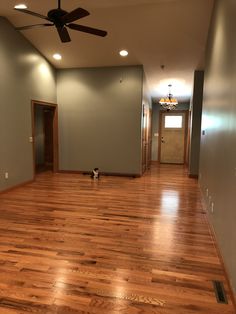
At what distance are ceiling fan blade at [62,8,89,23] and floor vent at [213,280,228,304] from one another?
320cm

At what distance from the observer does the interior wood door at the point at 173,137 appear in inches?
386

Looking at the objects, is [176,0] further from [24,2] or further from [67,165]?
[67,165]

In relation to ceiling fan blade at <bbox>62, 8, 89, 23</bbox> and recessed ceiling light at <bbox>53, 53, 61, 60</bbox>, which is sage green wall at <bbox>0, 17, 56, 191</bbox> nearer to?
recessed ceiling light at <bbox>53, 53, 61, 60</bbox>

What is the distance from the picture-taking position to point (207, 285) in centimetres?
198

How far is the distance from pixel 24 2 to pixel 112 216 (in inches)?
148

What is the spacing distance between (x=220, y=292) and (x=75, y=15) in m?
3.32

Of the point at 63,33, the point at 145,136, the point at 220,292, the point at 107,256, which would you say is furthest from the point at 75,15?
the point at 145,136

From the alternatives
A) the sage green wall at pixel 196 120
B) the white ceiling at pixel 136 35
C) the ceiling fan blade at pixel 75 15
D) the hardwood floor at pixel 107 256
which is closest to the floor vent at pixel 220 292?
the hardwood floor at pixel 107 256

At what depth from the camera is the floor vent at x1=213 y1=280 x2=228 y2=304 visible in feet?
5.90

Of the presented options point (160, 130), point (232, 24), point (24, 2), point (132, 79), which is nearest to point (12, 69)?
point (24, 2)

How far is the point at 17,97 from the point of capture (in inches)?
204

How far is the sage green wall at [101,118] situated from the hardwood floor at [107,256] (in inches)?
91.5

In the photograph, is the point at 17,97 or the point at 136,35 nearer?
the point at 136,35

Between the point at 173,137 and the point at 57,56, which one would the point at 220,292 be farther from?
the point at 173,137
